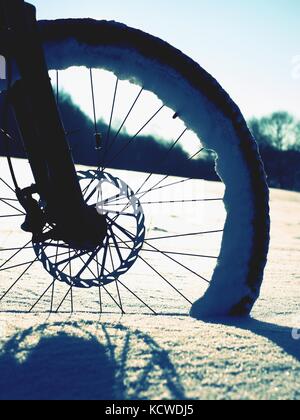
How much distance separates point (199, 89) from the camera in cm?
172

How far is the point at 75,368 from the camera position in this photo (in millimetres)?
1146

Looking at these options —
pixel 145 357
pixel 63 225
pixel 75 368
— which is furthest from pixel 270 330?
pixel 63 225

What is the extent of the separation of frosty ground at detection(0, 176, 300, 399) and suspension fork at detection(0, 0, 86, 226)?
1.58 ft

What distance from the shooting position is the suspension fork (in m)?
1.52

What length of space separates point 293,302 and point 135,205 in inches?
45.2

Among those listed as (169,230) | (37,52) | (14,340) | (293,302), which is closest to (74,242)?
(14,340)

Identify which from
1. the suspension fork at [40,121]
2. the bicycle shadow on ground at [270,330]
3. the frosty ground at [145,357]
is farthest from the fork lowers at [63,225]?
the bicycle shadow on ground at [270,330]

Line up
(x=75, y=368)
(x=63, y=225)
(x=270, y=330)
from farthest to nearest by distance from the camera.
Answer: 1. (x=63, y=225)
2. (x=270, y=330)
3. (x=75, y=368)

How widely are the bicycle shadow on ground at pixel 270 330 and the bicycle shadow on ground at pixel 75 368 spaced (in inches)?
16.2

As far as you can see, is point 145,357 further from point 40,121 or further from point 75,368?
point 40,121

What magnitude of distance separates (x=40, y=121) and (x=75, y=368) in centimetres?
95

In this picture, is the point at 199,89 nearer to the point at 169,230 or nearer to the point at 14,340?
the point at 14,340

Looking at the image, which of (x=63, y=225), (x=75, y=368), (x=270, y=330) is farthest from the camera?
(x=63, y=225)

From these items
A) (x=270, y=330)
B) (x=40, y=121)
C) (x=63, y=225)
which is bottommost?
(x=270, y=330)
